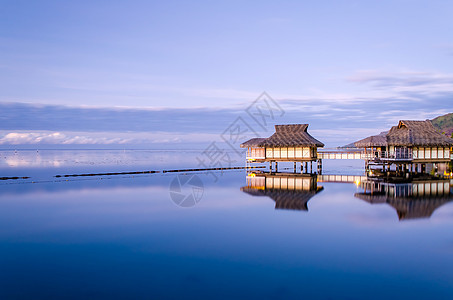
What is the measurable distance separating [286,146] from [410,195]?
605 inches

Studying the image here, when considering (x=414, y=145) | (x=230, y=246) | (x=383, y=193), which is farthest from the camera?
(x=414, y=145)

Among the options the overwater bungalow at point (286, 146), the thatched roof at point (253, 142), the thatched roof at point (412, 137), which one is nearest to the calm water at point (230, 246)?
the thatched roof at point (412, 137)

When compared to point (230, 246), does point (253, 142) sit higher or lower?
higher

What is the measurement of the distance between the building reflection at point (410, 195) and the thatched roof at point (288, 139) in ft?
23.9

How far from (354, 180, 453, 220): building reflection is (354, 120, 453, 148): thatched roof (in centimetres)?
414

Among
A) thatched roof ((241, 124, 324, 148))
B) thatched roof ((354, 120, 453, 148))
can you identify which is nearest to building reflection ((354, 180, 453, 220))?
thatched roof ((354, 120, 453, 148))

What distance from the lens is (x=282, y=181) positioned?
121 feet

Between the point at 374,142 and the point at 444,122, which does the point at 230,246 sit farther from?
the point at 444,122

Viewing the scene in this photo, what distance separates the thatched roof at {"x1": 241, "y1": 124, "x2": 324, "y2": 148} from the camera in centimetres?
3925

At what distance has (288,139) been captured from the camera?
40156 mm

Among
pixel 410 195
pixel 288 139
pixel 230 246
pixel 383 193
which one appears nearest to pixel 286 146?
pixel 288 139

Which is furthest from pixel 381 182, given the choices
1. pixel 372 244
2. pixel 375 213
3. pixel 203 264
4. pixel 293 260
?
pixel 203 264

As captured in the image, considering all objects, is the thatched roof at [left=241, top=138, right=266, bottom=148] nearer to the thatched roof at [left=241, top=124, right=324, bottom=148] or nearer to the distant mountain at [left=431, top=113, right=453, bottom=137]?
the thatched roof at [left=241, top=124, right=324, bottom=148]

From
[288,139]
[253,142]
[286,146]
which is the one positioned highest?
[288,139]
